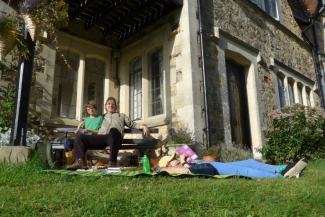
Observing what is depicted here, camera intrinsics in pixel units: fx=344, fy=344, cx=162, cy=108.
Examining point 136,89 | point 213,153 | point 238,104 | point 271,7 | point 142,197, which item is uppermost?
point 271,7

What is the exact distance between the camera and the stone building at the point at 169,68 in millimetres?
7082

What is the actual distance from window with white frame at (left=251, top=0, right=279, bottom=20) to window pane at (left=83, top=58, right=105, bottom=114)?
518cm

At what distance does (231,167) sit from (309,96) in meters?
8.87

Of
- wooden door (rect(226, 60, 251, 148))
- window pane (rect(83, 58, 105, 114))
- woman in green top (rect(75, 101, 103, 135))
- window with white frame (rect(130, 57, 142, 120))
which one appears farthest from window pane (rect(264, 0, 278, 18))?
woman in green top (rect(75, 101, 103, 135))

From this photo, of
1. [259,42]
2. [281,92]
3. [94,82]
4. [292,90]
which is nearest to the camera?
[94,82]

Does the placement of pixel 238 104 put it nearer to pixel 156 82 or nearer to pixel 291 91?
pixel 156 82

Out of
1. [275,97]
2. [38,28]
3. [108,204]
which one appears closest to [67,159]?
[38,28]

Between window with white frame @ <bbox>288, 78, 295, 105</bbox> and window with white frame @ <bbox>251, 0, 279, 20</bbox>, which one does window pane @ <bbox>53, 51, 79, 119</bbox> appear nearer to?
window with white frame @ <bbox>251, 0, 279, 20</bbox>

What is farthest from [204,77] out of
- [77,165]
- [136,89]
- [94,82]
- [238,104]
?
[77,165]

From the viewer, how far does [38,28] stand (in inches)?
165

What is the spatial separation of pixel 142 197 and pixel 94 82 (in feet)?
19.4

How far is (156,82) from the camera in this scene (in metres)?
7.99

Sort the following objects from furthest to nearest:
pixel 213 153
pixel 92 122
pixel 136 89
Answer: pixel 136 89, pixel 213 153, pixel 92 122

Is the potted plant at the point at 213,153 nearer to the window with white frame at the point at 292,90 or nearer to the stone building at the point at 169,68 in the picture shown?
the stone building at the point at 169,68
